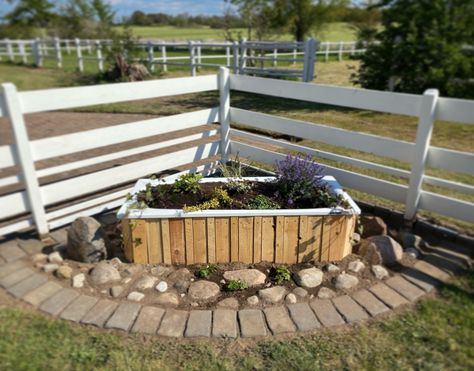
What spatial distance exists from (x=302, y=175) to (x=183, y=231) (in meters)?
1.13

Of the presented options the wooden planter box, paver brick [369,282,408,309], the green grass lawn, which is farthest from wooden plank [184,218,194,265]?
paver brick [369,282,408,309]

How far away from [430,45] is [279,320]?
26.9 ft

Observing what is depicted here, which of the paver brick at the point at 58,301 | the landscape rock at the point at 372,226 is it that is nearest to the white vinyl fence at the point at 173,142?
the landscape rock at the point at 372,226

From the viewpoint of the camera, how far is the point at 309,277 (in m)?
2.90

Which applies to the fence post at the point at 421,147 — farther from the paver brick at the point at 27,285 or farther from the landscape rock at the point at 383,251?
the paver brick at the point at 27,285

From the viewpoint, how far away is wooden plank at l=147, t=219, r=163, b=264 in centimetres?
302

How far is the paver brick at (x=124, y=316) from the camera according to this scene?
8.02 ft

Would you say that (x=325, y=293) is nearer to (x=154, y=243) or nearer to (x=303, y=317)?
(x=303, y=317)

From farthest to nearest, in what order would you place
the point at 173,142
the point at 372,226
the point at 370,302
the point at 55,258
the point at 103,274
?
the point at 173,142 → the point at 372,226 → the point at 55,258 → the point at 103,274 → the point at 370,302

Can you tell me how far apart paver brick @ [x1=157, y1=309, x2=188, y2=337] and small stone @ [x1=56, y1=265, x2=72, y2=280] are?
0.87m

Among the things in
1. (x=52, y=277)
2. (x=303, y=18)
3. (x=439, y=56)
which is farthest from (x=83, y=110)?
(x=303, y=18)

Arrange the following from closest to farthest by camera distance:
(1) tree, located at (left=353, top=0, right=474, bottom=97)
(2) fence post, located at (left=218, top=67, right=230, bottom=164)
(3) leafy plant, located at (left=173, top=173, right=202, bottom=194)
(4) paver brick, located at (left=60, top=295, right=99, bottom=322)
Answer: (4) paver brick, located at (left=60, top=295, right=99, bottom=322), (3) leafy plant, located at (left=173, top=173, right=202, bottom=194), (2) fence post, located at (left=218, top=67, right=230, bottom=164), (1) tree, located at (left=353, top=0, right=474, bottom=97)

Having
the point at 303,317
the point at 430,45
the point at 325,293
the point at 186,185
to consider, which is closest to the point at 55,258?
the point at 186,185

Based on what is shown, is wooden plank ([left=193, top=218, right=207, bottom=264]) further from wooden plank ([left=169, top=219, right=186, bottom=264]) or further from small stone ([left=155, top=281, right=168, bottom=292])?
small stone ([left=155, top=281, right=168, bottom=292])
